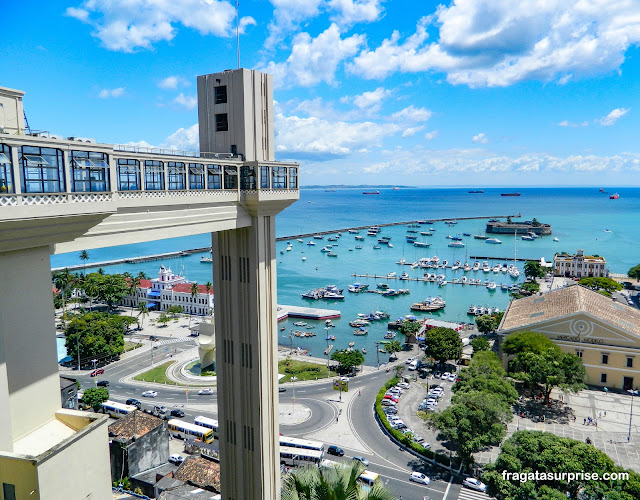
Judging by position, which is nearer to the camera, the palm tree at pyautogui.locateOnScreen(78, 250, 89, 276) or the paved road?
the paved road

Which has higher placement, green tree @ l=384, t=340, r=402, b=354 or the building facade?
the building facade

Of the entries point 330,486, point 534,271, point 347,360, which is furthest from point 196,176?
point 534,271

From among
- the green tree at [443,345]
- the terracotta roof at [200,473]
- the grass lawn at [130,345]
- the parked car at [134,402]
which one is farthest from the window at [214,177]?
the grass lawn at [130,345]

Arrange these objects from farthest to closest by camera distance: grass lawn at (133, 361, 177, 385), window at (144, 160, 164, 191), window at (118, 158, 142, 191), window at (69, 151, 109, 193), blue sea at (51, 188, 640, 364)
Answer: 1. blue sea at (51, 188, 640, 364)
2. grass lawn at (133, 361, 177, 385)
3. window at (144, 160, 164, 191)
4. window at (118, 158, 142, 191)
5. window at (69, 151, 109, 193)

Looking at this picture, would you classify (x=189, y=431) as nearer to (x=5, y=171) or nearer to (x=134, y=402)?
(x=134, y=402)

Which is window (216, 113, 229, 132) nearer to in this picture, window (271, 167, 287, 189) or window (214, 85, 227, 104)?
window (214, 85, 227, 104)

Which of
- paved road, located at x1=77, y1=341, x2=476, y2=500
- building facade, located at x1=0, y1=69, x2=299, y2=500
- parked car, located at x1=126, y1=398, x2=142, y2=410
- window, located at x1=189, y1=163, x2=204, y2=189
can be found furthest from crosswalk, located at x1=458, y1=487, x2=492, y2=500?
parked car, located at x1=126, y1=398, x2=142, y2=410

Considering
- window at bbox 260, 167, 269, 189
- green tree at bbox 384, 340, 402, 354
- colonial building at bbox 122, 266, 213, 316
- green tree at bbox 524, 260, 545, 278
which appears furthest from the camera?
green tree at bbox 524, 260, 545, 278

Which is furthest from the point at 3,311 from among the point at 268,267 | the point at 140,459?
the point at 140,459
